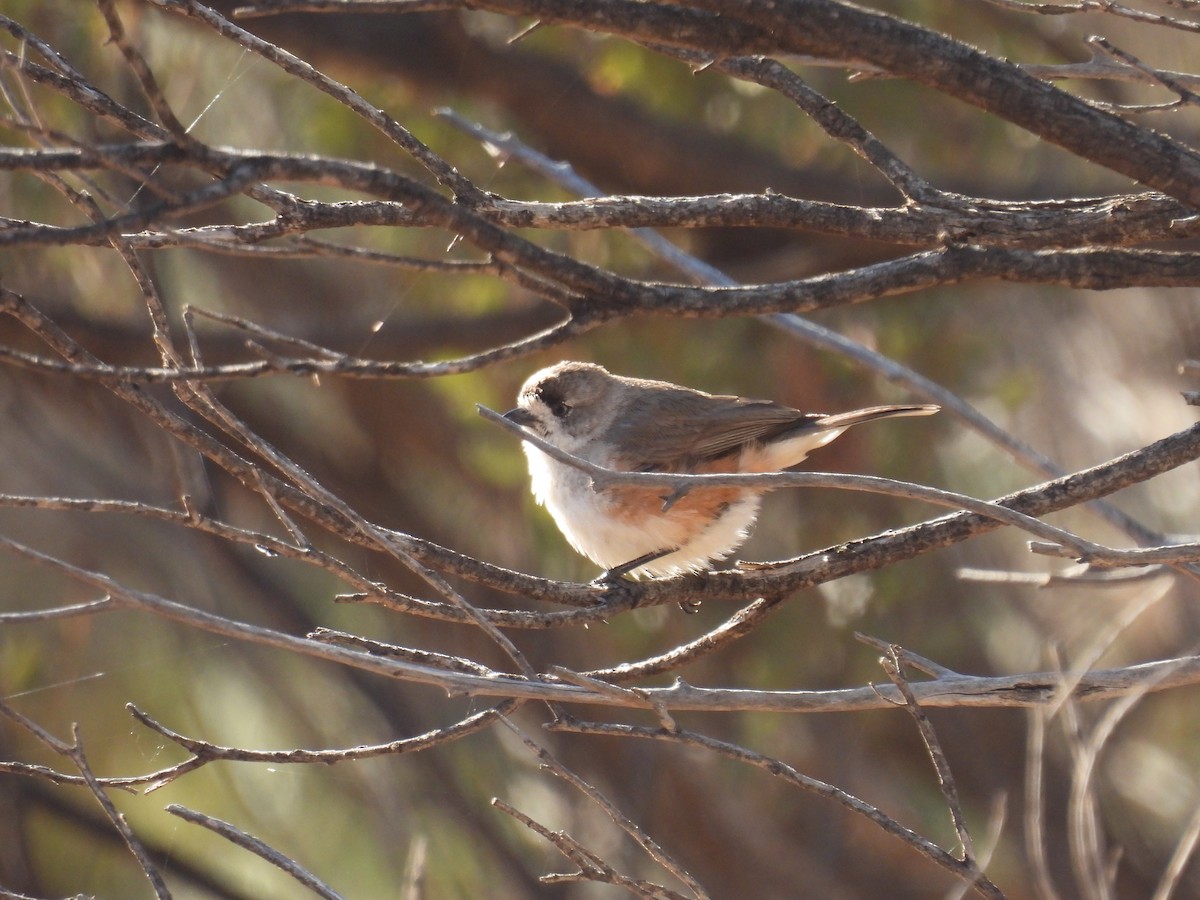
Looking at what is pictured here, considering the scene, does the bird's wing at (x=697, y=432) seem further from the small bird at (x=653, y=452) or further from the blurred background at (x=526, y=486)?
the blurred background at (x=526, y=486)

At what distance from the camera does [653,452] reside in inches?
177

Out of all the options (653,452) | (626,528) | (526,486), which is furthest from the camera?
(526,486)

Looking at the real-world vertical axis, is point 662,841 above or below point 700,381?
below

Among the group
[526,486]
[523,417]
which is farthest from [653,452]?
[526,486]

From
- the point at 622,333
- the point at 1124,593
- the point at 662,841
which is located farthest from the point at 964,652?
the point at 622,333

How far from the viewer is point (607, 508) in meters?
4.12

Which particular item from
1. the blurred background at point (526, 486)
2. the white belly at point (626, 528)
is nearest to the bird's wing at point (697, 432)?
the white belly at point (626, 528)

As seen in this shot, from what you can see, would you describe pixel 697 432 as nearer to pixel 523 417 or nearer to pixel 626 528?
pixel 626 528

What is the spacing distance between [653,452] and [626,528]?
44 cm

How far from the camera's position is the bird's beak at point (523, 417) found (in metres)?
4.71

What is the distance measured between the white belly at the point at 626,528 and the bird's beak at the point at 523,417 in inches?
11.5

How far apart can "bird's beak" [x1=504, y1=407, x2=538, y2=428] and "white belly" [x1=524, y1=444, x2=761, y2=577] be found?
29 centimetres

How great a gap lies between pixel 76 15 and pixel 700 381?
11.5 feet

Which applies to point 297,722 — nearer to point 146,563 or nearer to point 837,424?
point 146,563
